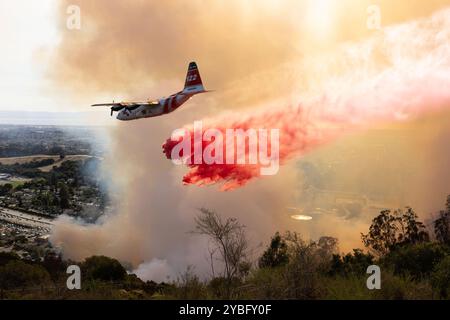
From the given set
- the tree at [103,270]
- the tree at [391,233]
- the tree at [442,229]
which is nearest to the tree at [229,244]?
the tree at [103,270]

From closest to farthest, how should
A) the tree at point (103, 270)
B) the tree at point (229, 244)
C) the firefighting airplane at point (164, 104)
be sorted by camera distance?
the tree at point (229, 244) < the firefighting airplane at point (164, 104) < the tree at point (103, 270)

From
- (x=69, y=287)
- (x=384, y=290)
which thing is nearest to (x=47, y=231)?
(x=69, y=287)

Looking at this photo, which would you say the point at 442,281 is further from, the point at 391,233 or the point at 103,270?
the point at 391,233

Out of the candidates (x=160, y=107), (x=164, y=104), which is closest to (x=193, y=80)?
(x=164, y=104)

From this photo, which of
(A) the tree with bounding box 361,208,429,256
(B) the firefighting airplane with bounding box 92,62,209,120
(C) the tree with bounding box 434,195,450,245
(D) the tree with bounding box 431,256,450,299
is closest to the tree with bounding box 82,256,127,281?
(B) the firefighting airplane with bounding box 92,62,209,120

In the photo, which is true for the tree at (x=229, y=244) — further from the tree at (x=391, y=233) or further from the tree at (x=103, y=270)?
the tree at (x=391, y=233)
